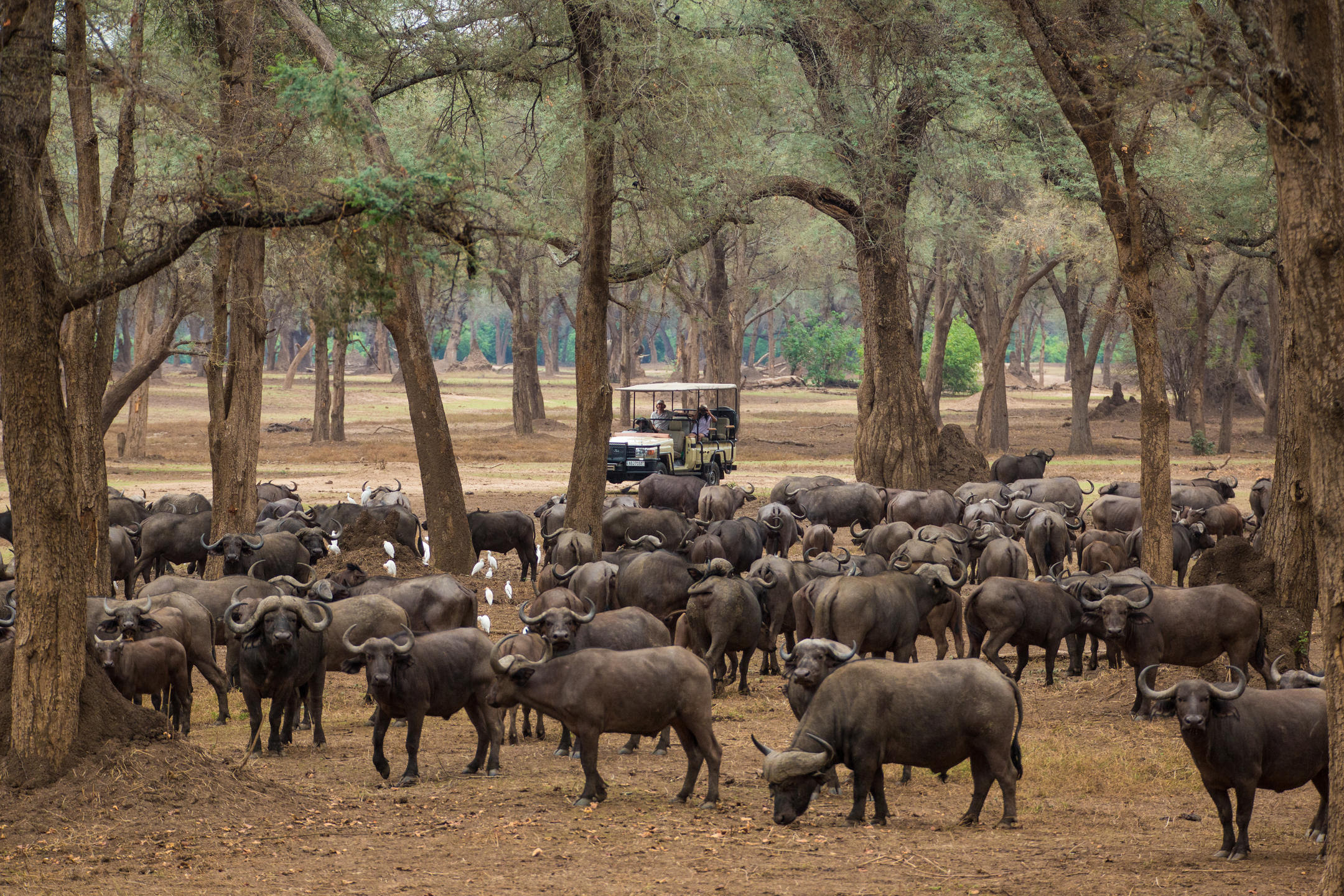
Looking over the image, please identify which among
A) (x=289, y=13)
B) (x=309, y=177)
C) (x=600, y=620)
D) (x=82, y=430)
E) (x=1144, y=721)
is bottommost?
(x=1144, y=721)

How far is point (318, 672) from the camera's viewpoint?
39.9 ft

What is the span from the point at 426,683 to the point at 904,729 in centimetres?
398

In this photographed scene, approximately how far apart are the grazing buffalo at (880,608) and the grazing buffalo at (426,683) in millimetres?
4034

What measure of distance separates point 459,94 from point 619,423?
100 feet

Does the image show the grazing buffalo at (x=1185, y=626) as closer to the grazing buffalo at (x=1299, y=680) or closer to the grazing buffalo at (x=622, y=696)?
the grazing buffalo at (x=1299, y=680)

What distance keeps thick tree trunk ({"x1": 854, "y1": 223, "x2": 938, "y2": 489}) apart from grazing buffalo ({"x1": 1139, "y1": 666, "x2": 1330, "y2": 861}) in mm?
22102

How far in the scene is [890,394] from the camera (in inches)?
1247

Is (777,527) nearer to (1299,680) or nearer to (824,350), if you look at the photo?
(1299,680)

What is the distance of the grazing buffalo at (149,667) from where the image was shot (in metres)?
11.5

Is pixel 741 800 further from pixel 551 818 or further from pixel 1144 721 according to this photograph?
pixel 1144 721

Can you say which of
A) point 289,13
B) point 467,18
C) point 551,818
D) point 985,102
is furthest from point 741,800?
point 985,102

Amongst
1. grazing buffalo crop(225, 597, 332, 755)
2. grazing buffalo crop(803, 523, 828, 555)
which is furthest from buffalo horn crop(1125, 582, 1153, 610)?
grazing buffalo crop(803, 523, 828, 555)

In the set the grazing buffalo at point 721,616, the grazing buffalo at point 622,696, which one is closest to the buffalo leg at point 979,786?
the grazing buffalo at point 622,696

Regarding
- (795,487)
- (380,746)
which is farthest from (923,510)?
(380,746)
